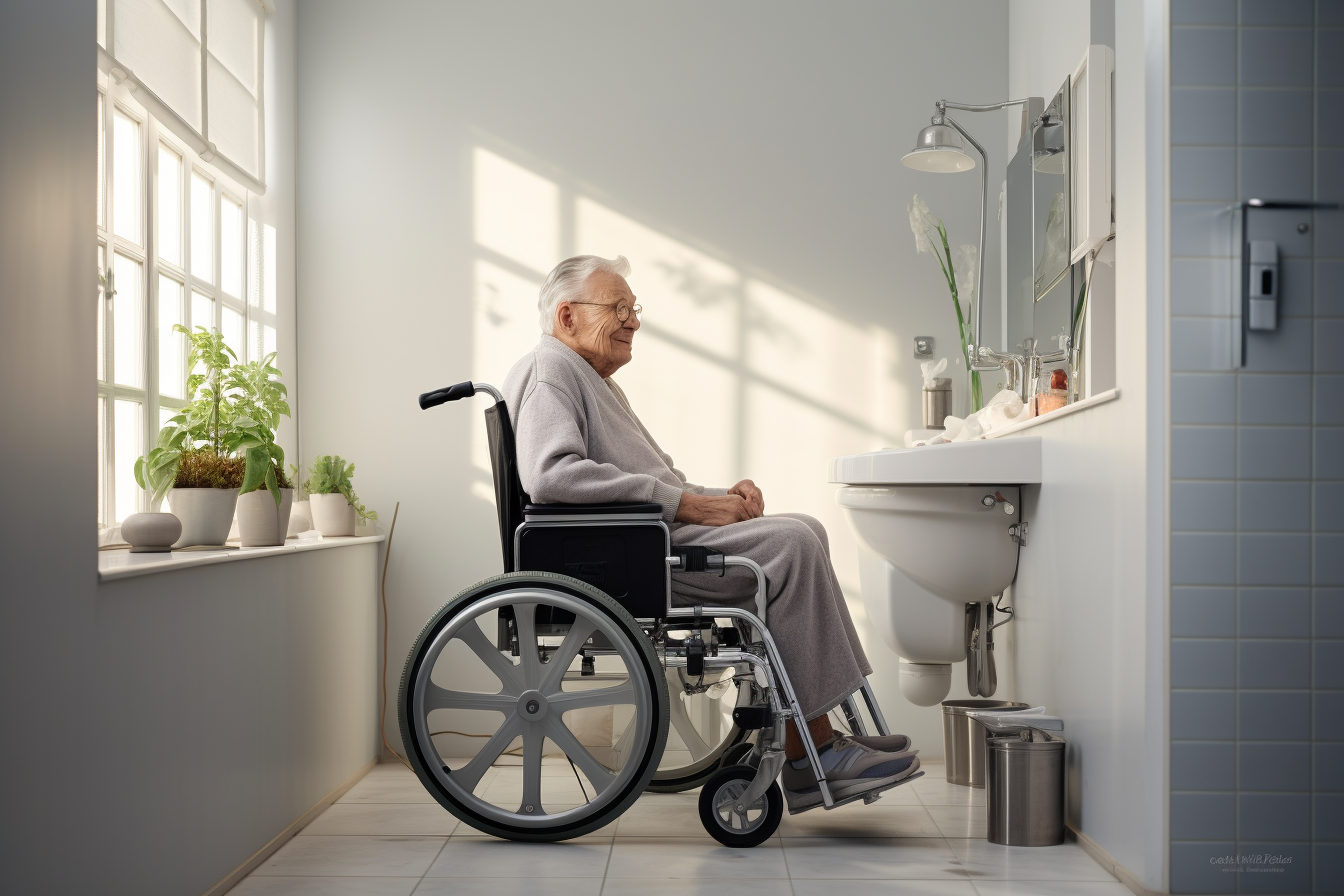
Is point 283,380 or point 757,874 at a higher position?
point 283,380

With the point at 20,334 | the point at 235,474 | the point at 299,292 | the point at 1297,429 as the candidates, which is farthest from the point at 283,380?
the point at 1297,429

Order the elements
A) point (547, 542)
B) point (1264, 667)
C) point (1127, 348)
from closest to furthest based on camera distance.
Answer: point (1264, 667), point (1127, 348), point (547, 542)

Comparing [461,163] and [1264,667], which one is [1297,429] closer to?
[1264,667]

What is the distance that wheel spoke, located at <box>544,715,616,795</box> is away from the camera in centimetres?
218

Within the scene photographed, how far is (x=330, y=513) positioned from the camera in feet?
9.66

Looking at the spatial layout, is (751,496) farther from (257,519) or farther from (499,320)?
(499,320)

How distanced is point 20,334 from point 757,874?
4.91ft

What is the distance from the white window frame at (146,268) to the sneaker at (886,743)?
156 cm

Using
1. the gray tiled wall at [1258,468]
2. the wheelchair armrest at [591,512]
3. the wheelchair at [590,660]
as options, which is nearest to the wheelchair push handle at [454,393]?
the wheelchair at [590,660]

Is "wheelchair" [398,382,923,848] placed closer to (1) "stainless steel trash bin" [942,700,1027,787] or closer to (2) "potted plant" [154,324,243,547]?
(2) "potted plant" [154,324,243,547]

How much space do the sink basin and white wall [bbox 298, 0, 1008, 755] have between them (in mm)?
803

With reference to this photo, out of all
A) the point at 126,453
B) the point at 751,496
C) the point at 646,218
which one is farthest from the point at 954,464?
the point at 126,453

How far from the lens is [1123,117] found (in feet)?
6.82

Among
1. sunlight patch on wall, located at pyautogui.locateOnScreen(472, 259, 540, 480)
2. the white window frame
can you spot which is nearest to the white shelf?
sunlight patch on wall, located at pyautogui.locateOnScreen(472, 259, 540, 480)
